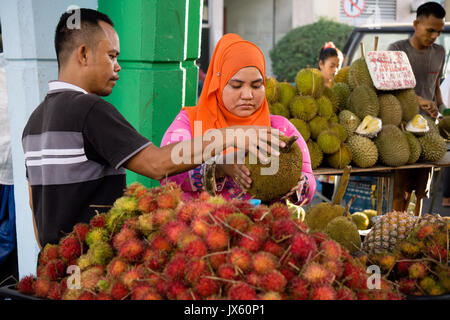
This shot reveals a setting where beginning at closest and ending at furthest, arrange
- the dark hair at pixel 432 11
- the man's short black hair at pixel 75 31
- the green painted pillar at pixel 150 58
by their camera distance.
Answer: the man's short black hair at pixel 75 31 → the green painted pillar at pixel 150 58 → the dark hair at pixel 432 11

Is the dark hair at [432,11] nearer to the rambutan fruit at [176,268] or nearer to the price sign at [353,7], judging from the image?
the rambutan fruit at [176,268]

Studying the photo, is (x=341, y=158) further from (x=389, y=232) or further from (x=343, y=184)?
(x=389, y=232)

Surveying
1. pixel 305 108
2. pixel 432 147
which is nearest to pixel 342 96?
pixel 305 108

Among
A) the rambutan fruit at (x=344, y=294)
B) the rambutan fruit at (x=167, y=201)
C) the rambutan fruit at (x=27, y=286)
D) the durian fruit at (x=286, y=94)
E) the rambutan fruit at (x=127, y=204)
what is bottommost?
the rambutan fruit at (x=27, y=286)

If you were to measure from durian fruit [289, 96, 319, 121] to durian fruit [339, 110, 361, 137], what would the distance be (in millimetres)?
267

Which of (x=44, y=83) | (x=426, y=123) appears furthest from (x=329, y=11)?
(x=44, y=83)

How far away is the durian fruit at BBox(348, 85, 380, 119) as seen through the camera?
3.81m

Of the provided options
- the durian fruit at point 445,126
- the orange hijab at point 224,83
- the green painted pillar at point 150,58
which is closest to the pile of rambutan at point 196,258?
the orange hijab at point 224,83

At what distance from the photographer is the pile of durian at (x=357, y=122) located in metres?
3.69

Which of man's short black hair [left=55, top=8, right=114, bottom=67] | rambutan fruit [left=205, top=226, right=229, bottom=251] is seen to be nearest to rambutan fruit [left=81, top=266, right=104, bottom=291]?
rambutan fruit [left=205, top=226, right=229, bottom=251]

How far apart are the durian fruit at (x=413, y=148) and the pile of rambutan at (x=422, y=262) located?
2.23 m

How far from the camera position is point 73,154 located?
160cm

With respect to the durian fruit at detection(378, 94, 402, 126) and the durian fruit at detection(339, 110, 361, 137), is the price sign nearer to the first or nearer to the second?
the durian fruit at detection(378, 94, 402, 126)

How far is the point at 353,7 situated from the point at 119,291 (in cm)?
1455
